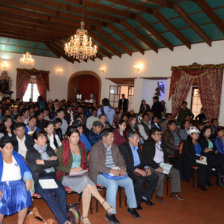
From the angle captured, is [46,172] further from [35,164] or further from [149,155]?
[149,155]

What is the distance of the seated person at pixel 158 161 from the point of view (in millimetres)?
4293

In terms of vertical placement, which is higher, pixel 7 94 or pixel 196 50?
pixel 196 50

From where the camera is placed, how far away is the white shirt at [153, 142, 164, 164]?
177 inches

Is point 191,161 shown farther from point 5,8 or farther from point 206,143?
point 5,8

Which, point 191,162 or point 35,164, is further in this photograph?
point 191,162

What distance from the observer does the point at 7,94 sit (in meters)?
15.8

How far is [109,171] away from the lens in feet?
12.0

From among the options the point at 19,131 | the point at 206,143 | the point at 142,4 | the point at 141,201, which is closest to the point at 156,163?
the point at 141,201

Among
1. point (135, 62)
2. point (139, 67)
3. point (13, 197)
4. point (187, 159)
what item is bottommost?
point (13, 197)

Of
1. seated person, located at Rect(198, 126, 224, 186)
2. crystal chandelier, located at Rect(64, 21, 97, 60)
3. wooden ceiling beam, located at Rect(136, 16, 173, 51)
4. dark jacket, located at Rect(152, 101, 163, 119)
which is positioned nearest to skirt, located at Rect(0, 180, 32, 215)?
seated person, located at Rect(198, 126, 224, 186)

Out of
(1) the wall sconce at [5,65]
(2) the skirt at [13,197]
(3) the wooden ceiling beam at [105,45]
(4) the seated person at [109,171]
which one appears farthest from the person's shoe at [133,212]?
(1) the wall sconce at [5,65]

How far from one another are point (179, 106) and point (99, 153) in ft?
23.7

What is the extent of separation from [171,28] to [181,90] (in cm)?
251

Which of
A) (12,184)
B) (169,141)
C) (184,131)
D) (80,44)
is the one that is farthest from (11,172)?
(80,44)
